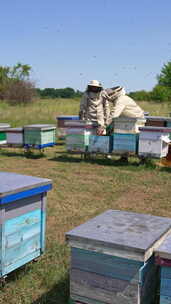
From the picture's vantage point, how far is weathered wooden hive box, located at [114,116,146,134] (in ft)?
25.3

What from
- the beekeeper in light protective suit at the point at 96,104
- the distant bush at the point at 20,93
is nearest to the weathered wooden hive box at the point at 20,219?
the beekeeper in light protective suit at the point at 96,104

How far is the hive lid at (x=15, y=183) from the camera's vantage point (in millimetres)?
2584

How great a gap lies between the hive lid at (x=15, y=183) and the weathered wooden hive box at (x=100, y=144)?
5.04 meters

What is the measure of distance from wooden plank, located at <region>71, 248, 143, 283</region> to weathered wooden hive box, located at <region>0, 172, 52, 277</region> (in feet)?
2.01

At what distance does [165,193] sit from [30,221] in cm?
353

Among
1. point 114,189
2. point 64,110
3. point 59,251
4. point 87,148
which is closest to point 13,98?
point 64,110

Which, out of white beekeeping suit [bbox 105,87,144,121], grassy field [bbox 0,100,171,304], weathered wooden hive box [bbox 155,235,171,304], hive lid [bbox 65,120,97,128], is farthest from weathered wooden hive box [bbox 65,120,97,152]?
weathered wooden hive box [bbox 155,235,171,304]

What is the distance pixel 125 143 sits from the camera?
25.8ft

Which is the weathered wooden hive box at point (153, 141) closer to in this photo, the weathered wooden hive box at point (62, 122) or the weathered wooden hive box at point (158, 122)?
the weathered wooden hive box at point (158, 122)

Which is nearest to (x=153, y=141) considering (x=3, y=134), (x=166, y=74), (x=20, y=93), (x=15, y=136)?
(x=15, y=136)

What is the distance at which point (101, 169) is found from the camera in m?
7.82

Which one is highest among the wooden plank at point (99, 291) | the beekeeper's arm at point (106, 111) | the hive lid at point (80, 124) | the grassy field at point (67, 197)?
the beekeeper's arm at point (106, 111)

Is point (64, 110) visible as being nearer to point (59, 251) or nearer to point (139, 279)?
point (59, 251)

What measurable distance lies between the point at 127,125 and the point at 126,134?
0.62ft
